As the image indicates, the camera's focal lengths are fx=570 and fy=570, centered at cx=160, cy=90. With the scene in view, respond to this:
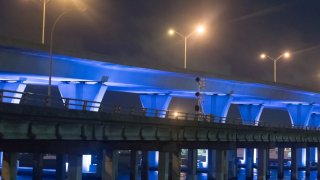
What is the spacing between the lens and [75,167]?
4462 cm

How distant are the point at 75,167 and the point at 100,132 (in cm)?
514

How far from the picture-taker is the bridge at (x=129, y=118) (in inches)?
1443

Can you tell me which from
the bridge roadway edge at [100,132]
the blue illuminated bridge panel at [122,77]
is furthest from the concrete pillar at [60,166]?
the bridge roadway edge at [100,132]

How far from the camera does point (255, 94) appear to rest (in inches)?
4087

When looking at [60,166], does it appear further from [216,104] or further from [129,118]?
[216,104]

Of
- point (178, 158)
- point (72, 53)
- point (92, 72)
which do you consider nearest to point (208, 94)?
point (92, 72)

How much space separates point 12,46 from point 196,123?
19.5m

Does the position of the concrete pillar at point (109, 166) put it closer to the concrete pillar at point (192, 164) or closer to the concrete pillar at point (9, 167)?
the concrete pillar at point (9, 167)

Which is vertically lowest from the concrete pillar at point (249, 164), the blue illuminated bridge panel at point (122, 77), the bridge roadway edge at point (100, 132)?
the concrete pillar at point (249, 164)

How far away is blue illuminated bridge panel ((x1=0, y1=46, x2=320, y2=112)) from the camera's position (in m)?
60.4

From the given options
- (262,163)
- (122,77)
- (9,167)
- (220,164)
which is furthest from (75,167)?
(262,163)

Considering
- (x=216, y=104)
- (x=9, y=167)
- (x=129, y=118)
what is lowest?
(x=9, y=167)

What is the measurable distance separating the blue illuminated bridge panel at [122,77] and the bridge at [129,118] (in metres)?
0.10

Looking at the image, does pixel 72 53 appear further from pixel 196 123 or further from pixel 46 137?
pixel 46 137
